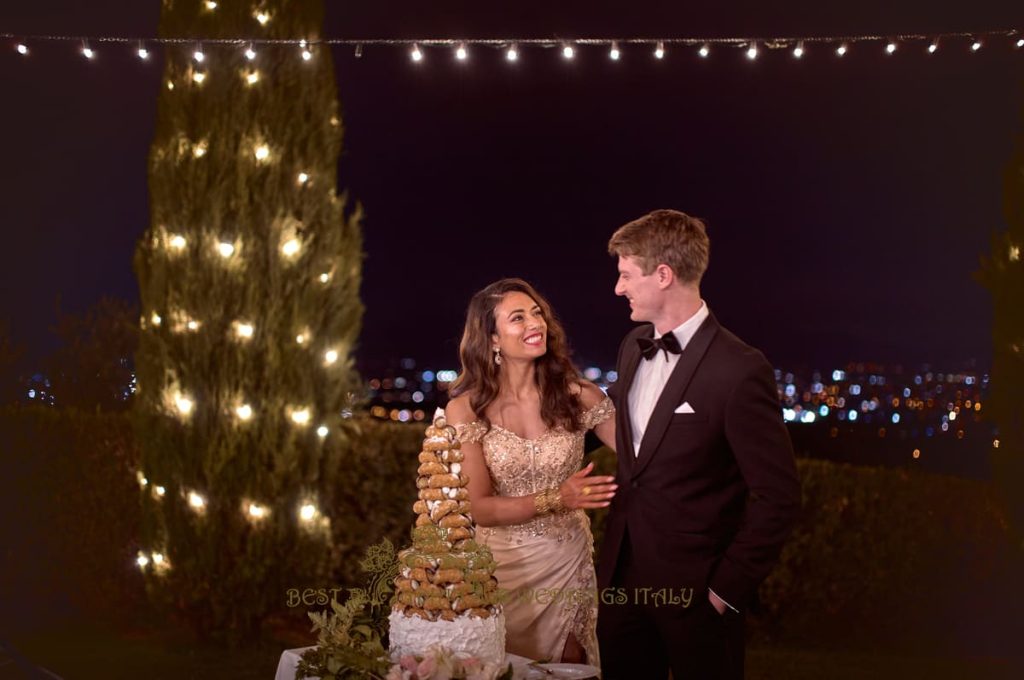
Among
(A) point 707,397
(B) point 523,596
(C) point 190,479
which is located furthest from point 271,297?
(A) point 707,397

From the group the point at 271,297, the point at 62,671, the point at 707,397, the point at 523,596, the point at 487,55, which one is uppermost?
the point at 487,55

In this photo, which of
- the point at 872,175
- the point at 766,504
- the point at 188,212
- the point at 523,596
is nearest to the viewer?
the point at 766,504

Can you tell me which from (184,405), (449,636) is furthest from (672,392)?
(184,405)

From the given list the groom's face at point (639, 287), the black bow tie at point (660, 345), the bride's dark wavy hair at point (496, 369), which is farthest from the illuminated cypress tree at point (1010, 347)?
the groom's face at point (639, 287)

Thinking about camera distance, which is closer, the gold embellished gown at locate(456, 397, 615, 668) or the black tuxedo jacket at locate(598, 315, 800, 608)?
the black tuxedo jacket at locate(598, 315, 800, 608)

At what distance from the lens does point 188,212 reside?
5746 millimetres

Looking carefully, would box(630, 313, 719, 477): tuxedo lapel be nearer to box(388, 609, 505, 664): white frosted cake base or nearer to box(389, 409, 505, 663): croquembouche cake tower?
box(389, 409, 505, 663): croquembouche cake tower

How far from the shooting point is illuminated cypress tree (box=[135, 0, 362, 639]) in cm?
573

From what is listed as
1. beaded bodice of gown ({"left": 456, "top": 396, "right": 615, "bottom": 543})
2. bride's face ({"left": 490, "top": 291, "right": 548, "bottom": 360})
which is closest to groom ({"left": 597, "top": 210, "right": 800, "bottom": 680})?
beaded bodice of gown ({"left": 456, "top": 396, "right": 615, "bottom": 543})

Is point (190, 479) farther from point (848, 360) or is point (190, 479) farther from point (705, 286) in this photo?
point (848, 360)

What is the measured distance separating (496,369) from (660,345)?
729 mm

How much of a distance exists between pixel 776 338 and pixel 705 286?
73 centimetres

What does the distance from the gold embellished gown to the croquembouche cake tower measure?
2.79ft

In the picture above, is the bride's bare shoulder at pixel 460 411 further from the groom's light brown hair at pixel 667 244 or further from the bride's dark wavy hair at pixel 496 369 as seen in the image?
the groom's light brown hair at pixel 667 244
